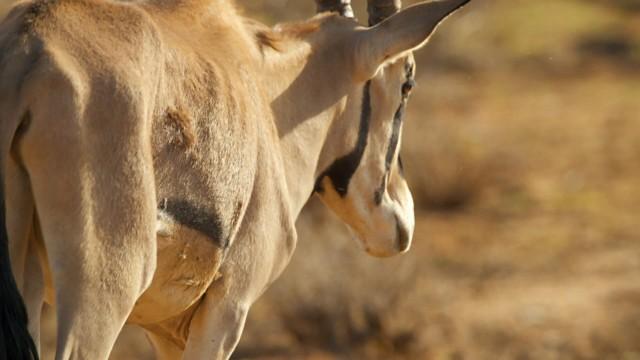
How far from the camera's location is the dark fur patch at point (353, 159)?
7707 millimetres

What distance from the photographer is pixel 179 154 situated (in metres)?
6.12

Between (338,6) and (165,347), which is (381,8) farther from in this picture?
(165,347)

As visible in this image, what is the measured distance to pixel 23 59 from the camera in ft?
18.3

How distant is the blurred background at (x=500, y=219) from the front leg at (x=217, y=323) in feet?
16.0

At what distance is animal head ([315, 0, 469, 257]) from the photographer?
732 cm

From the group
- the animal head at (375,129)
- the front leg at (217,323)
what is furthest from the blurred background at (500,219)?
the front leg at (217,323)

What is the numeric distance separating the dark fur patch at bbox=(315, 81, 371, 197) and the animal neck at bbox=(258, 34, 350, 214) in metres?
0.11

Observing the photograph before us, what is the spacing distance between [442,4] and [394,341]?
4.91 metres

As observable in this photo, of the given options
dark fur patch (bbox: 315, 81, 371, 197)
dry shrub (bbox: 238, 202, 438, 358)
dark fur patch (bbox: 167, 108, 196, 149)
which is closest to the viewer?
dark fur patch (bbox: 167, 108, 196, 149)

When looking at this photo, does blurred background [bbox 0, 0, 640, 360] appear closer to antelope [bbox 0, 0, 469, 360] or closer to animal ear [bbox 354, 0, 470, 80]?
antelope [bbox 0, 0, 469, 360]

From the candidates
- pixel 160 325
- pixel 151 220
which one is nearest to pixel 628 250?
pixel 160 325

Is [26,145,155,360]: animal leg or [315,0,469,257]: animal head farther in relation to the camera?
[315,0,469,257]: animal head

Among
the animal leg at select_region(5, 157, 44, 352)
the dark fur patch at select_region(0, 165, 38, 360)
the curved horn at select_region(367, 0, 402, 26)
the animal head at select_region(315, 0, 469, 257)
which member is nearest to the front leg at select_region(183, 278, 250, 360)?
the animal head at select_region(315, 0, 469, 257)

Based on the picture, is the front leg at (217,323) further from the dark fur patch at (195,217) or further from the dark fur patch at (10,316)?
the dark fur patch at (10,316)
